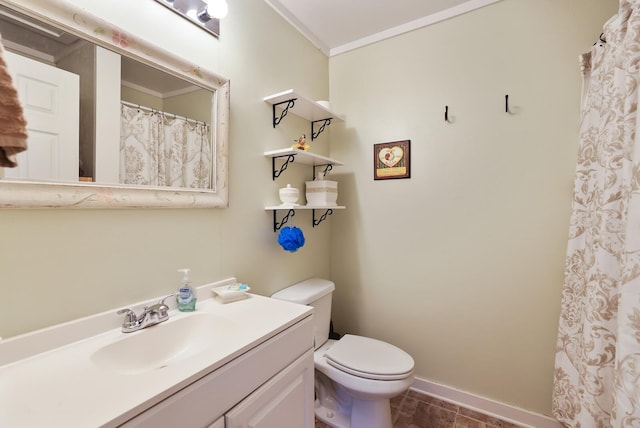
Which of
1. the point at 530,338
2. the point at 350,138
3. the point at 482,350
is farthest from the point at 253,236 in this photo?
the point at 530,338

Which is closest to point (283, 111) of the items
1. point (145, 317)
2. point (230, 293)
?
point (230, 293)

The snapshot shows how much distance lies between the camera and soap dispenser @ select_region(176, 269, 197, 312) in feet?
3.48

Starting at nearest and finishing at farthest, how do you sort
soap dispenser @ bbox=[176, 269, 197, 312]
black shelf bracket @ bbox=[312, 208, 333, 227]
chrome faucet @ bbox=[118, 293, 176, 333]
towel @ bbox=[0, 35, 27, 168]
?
1. towel @ bbox=[0, 35, 27, 168]
2. chrome faucet @ bbox=[118, 293, 176, 333]
3. soap dispenser @ bbox=[176, 269, 197, 312]
4. black shelf bracket @ bbox=[312, 208, 333, 227]

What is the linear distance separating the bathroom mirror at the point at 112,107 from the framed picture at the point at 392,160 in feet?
3.42

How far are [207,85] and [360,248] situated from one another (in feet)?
4.40

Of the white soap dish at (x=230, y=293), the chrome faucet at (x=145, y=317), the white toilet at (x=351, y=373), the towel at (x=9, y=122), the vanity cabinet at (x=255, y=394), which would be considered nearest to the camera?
the towel at (x=9, y=122)

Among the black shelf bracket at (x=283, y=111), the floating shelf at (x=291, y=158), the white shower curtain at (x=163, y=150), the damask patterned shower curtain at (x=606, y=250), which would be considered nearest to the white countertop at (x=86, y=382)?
the white shower curtain at (x=163, y=150)

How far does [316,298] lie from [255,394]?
2.43 ft

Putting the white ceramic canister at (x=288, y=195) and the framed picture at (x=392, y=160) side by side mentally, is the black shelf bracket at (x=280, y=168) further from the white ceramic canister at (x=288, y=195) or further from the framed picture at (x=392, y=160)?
the framed picture at (x=392, y=160)

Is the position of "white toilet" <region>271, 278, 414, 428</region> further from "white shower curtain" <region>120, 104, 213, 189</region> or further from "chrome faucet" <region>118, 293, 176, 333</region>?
"white shower curtain" <region>120, 104, 213, 189</region>

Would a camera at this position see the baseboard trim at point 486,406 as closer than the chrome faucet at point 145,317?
No

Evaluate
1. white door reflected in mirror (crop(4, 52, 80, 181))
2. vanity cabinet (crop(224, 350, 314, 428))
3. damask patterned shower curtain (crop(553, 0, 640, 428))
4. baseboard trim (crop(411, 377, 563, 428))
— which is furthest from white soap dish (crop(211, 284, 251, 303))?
baseboard trim (crop(411, 377, 563, 428))

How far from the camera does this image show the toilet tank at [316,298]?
1496 millimetres

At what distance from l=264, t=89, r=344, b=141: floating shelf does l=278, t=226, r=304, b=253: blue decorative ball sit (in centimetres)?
60
